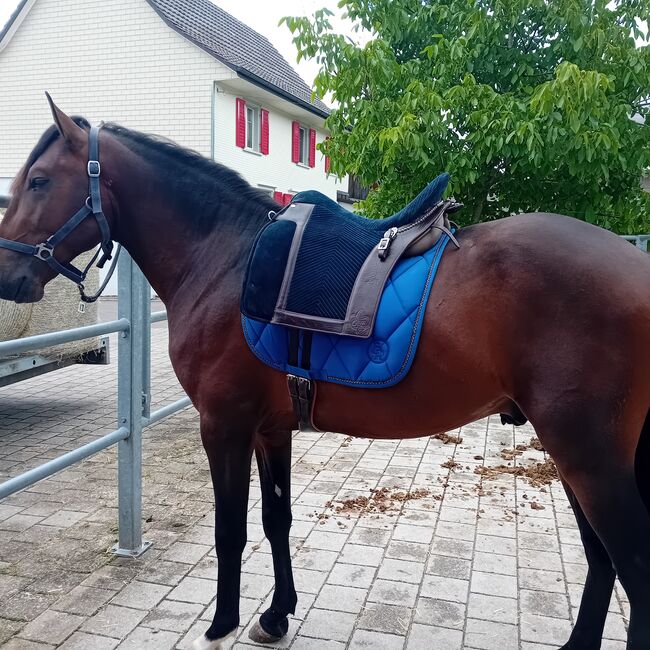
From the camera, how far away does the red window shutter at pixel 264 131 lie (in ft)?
63.8

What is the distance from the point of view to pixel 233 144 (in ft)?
59.4

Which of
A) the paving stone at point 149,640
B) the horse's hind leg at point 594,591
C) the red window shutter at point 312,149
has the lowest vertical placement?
the paving stone at point 149,640

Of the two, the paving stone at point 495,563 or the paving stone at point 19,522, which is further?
the paving stone at point 19,522

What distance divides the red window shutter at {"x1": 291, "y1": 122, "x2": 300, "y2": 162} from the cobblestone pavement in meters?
18.1

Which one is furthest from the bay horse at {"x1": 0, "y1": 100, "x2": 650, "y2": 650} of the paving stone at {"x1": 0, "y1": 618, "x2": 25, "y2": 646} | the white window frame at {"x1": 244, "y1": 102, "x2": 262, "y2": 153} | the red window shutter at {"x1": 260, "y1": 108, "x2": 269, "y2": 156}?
the red window shutter at {"x1": 260, "y1": 108, "x2": 269, "y2": 156}

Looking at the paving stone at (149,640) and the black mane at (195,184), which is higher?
the black mane at (195,184)

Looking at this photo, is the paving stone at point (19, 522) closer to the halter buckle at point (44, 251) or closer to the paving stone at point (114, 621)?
the paving stone at point (114, 621)

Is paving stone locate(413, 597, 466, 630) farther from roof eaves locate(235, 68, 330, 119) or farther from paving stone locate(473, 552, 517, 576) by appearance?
roof eaves locate(235, 68, 330, 119)

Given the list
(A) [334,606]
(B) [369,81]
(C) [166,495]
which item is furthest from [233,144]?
(A) [334,606]

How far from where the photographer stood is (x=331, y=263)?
2.05m

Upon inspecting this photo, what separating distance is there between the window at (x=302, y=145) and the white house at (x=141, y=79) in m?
1.56

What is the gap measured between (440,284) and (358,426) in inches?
23.4

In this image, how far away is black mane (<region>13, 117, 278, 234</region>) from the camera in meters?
2.34

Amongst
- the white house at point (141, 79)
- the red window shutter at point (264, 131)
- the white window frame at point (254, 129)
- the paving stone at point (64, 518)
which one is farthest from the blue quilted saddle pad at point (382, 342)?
the red window shutter at point (264, 131)
